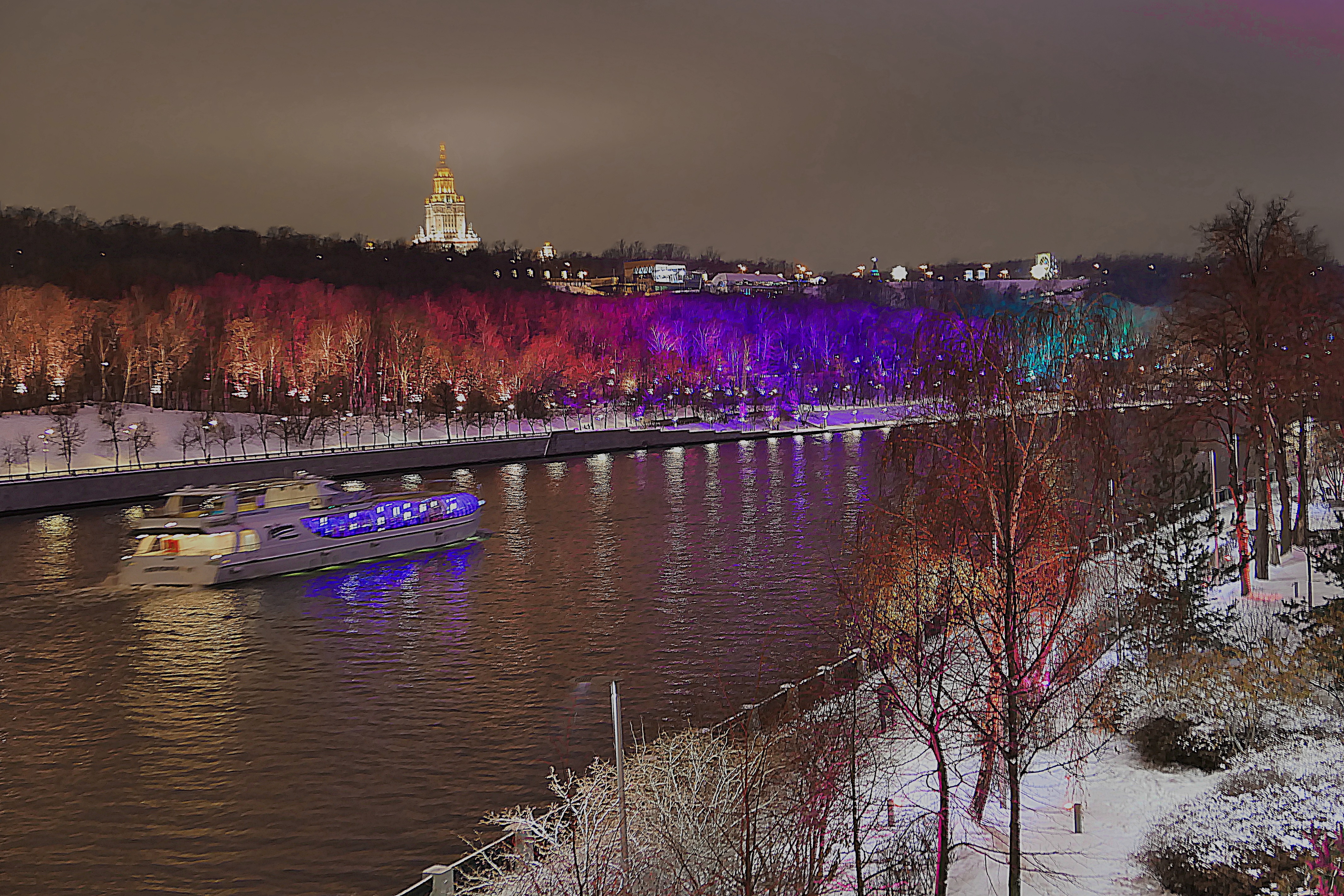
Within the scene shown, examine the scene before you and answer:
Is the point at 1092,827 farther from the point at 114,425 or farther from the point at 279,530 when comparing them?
the point at 114,425

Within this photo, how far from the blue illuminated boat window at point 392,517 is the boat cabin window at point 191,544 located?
2.31 metres

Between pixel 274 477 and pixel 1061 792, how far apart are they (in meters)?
45.4

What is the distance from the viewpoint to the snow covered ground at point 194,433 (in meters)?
49.4

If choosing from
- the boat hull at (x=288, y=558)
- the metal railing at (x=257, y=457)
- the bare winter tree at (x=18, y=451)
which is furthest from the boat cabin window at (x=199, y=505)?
the bare winter tree at (x=18, y=451)

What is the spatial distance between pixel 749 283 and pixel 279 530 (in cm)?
14022

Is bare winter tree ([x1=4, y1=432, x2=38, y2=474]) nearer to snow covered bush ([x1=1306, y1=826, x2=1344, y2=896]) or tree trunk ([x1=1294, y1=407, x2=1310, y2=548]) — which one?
tree trunk ([x1=1294, y1=407, x2=1310, y2=548])

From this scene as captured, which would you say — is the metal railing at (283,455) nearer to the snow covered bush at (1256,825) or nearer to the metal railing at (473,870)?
the snow covered bush at (1256,825)

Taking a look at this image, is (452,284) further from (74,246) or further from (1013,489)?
(1013,489)

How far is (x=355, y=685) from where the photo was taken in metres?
18.2

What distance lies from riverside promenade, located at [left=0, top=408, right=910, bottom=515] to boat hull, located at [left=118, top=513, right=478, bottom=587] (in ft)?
55.4

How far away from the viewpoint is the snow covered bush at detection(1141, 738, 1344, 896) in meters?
9.10

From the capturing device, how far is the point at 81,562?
29.8 meters

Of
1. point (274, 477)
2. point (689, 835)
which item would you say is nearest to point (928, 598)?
point (689, 835)

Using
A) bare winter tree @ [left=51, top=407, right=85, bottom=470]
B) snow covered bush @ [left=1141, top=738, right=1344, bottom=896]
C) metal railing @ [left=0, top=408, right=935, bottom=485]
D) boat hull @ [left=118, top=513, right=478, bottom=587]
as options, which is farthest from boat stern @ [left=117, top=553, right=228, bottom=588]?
snow covered bush @ [left=1141, top=738, right=1344, bottom=896]
